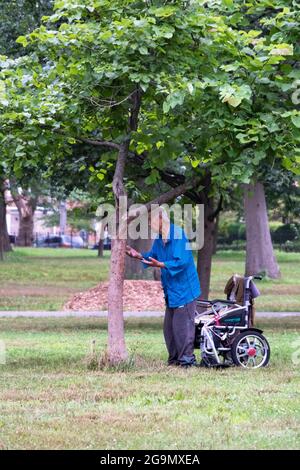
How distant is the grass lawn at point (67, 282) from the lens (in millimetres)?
23022

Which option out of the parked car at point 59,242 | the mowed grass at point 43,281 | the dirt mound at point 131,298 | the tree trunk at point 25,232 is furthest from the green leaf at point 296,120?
the parked car at point 59,242

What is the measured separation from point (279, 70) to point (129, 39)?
5.28 feet

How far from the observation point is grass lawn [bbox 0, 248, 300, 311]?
23022 millimetres

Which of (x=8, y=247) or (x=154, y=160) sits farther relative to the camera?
(x=8, y=247)

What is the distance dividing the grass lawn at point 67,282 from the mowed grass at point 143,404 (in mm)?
10294

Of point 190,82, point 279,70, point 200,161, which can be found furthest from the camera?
point 200,161

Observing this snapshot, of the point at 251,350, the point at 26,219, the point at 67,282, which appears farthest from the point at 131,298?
the point at 26,219

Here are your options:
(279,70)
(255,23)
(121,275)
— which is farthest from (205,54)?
(255,23)

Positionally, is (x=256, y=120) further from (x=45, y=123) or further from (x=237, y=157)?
(x=45, y=123)

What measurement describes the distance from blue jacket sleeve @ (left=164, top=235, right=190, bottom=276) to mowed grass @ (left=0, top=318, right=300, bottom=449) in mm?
1039

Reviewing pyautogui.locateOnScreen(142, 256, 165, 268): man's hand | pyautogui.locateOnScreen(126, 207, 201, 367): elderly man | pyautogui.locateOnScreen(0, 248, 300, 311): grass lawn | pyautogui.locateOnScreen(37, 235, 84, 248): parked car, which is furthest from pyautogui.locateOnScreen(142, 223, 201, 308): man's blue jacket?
pyautogui.locateOnScreen(37, 235, 84, 248): parked car

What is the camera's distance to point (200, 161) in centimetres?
1127
